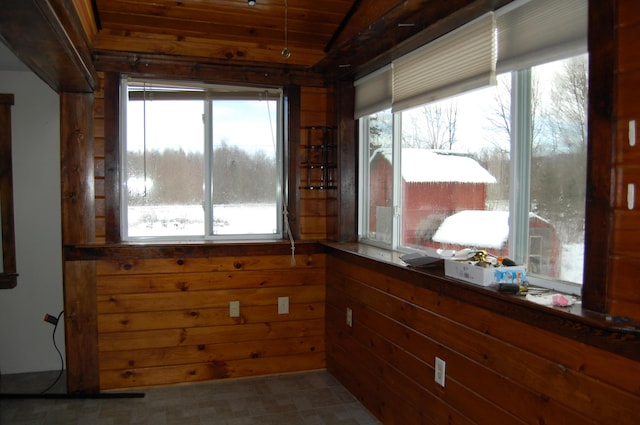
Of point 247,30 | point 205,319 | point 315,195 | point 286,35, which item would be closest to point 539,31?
point 286,35

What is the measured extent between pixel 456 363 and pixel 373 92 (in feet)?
6.10

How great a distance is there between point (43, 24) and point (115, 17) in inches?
51.7

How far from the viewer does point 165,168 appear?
3482 millimetres

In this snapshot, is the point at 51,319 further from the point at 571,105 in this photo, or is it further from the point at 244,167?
the point at 571,105

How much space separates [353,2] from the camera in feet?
9.79

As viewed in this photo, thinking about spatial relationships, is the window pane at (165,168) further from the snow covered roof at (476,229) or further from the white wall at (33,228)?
the snow covered roof at (476,229)

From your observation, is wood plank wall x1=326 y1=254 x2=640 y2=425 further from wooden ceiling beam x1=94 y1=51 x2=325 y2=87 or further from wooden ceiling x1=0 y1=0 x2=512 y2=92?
wooden ceiling beam x1=94 y1=51 x2=325 y2=87

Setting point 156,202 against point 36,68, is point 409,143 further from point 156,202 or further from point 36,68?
point 36,68

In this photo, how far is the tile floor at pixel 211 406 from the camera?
2.85 metres

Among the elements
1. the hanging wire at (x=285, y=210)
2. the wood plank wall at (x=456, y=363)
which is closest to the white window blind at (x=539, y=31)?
the wood plank wall at (x=456, y=363)

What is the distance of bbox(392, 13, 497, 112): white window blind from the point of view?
83.2 inches

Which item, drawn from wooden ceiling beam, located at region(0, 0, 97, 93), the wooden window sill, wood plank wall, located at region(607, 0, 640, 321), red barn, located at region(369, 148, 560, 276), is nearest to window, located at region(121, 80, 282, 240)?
wooden ceiling beam, located at region(0, 0, 97, 93)

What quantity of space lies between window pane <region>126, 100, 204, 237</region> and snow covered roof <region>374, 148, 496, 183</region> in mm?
1418

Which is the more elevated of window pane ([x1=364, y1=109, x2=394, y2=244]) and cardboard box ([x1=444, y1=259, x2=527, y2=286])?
window pane ([x1=364, y1=109, x2=394, y2=244])
